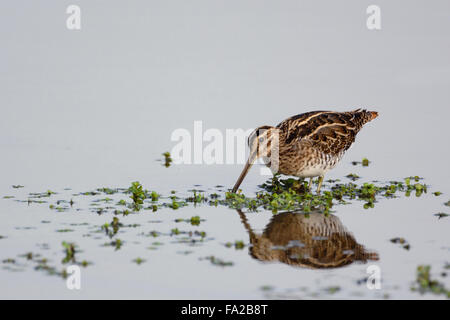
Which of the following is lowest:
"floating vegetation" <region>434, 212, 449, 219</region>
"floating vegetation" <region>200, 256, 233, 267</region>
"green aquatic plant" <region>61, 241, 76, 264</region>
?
"floating vegetation" <region>200, 256, 233, 267</region>

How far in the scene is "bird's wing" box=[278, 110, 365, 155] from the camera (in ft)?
50.2

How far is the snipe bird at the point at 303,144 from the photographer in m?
14.8

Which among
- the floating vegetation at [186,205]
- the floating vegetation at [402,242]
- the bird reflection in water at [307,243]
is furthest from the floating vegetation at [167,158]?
the floating vegetation at [402,242]

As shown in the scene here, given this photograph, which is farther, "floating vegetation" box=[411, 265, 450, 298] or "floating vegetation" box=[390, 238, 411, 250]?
"floating vegetation" box=[390, 238, 411, 250]

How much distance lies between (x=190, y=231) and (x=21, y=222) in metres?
2.89

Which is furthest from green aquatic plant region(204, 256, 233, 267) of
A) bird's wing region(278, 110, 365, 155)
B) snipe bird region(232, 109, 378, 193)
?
bird's wing region(278, 110, 365, 155)

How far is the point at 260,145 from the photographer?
581 inches

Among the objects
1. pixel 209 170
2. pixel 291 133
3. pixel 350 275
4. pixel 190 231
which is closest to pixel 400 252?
pixel 350 275

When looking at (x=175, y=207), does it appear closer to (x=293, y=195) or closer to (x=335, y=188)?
(x=293, y=195)

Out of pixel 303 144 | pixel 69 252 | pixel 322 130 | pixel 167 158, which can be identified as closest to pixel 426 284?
pixel 69 252

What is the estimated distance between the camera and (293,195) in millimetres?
14148

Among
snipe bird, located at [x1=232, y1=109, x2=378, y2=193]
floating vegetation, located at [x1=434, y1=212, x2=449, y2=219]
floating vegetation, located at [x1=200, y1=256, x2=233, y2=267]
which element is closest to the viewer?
floating vegetation, located at [x1=200, y1=256, x2=233, y2=267]

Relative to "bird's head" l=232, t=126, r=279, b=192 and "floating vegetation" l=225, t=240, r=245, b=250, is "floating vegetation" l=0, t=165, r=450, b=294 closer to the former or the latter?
"floating vegetation" l=225, t=240, r=245, b=250

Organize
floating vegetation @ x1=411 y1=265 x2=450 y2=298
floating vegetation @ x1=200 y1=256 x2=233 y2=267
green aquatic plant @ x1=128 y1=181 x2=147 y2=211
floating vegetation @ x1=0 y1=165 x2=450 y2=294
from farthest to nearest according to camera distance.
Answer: green aquatic plant @ x1=128 y1=181 x2=147 y2=211 < floating vegetation @ x1=0 y1=165 x2=450 y2=294 < floating vegetation @ x1=200 y1=256 x2=233 y2=267 < floating vegetation @ x1=411 y1=265 x2=450 y2=298
